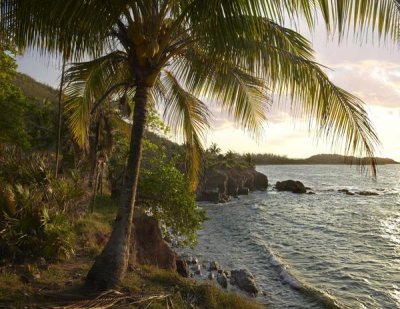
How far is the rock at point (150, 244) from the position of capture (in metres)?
13.2

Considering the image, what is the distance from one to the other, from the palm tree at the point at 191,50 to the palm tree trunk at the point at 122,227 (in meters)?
0.02

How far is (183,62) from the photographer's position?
28.1 feet

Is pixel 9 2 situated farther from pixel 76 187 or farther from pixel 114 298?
pixel 76 187

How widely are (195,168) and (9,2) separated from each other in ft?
20.2

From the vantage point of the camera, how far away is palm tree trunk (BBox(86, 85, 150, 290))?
23.5 feet

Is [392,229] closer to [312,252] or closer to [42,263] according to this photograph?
[312,252]

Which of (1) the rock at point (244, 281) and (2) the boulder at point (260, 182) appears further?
(2) the boulder at point (260, 182)

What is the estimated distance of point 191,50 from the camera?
300 inches

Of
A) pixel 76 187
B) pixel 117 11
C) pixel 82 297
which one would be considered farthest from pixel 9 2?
pixel 76 187

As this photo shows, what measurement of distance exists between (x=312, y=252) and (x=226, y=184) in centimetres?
2961

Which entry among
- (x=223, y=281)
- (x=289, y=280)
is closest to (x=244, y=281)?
(x=223, y=281)

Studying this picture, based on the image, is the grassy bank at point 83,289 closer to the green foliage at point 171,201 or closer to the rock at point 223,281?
the rock at point 223,281

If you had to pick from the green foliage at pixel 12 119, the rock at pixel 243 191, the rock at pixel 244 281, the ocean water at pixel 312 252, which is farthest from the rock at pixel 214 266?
the rock at pixel 243 191

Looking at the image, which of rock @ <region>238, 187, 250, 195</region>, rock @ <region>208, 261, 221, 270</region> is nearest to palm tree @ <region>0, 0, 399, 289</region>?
rock @ <region>208, 261, 221, 270</region>
